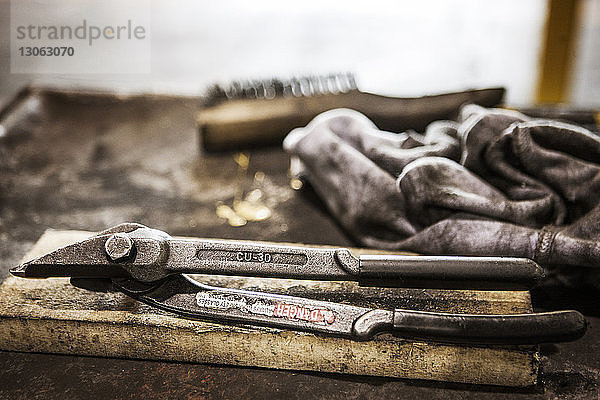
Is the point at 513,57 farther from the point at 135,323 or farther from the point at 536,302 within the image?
the point at 135,323

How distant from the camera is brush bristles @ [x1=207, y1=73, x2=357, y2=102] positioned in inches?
74.6

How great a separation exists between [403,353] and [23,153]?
1.27m

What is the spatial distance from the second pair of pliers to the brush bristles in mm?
943

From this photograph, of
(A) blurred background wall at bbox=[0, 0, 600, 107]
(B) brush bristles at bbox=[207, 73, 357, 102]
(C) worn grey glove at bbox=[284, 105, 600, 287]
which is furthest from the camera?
(A) blurred background wall at bbox=[0, 0, 600, 107]

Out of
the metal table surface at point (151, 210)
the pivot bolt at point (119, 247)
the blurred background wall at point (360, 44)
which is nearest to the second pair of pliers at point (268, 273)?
the pivot bolt at point (119, 247)

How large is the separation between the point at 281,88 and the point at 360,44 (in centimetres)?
154

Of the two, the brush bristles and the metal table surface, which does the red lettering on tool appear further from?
the brush bristles

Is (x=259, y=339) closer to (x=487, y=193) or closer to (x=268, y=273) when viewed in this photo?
(x=268, y=273)

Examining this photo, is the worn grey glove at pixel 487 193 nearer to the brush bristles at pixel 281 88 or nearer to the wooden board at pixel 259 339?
the wooden board at pixel 259 339

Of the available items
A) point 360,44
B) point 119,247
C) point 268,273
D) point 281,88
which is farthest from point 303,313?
point 360,44

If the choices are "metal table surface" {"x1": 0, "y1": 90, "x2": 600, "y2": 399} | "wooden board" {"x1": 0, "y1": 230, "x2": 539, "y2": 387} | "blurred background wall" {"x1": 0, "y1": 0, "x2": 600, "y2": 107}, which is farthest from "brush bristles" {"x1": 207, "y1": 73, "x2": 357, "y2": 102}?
"blurred background wall" {"x1": 0, "y1": 0, "x2": 600, "y2": 107}

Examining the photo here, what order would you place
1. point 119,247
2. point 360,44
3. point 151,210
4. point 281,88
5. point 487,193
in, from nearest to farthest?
point 119,247 < point 487,193 < point 151,210 < point 281,88 < point 360,44

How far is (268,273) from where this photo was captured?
3.24 ft

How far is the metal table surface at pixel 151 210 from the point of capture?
0.99 m
